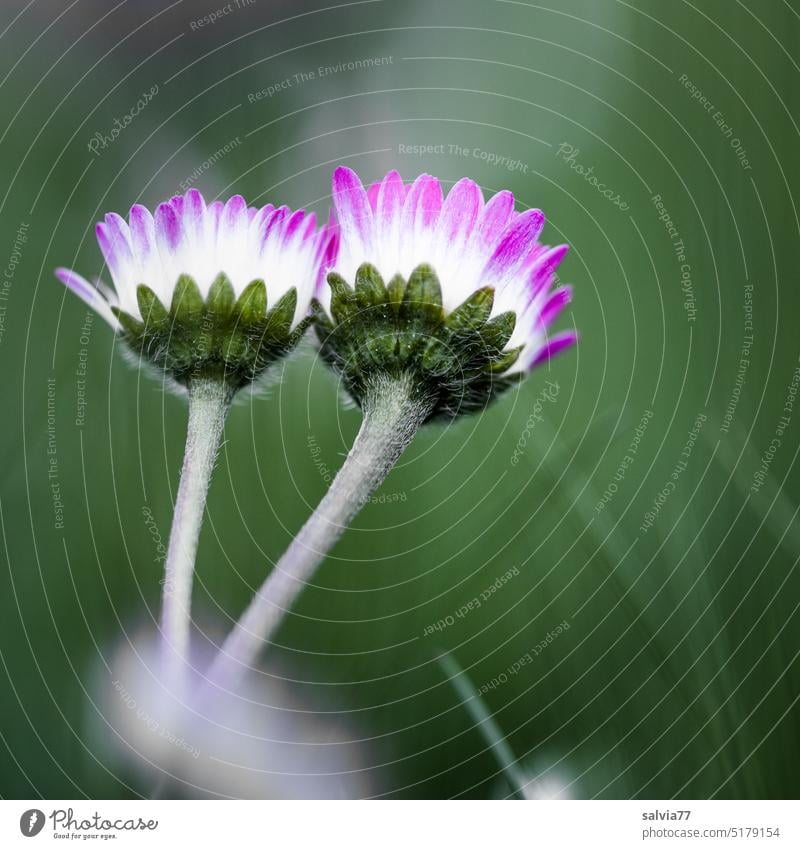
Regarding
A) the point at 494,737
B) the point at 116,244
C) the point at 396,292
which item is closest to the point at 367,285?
the point at 396,292

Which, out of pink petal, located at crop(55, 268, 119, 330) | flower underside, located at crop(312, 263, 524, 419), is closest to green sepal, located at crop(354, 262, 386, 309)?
flower underside, located at crop(312, 263, 524, 419)

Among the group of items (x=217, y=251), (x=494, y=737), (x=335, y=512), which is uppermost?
(x=217, y=251)

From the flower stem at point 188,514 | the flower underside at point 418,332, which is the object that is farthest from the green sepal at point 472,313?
the flower stem at point 188,514

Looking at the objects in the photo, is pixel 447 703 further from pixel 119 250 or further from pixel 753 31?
pixel 753 31

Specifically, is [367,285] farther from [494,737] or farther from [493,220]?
[494,737]

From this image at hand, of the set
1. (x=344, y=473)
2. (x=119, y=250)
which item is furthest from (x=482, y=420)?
(x=119, y=250)

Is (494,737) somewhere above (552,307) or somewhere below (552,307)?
below
